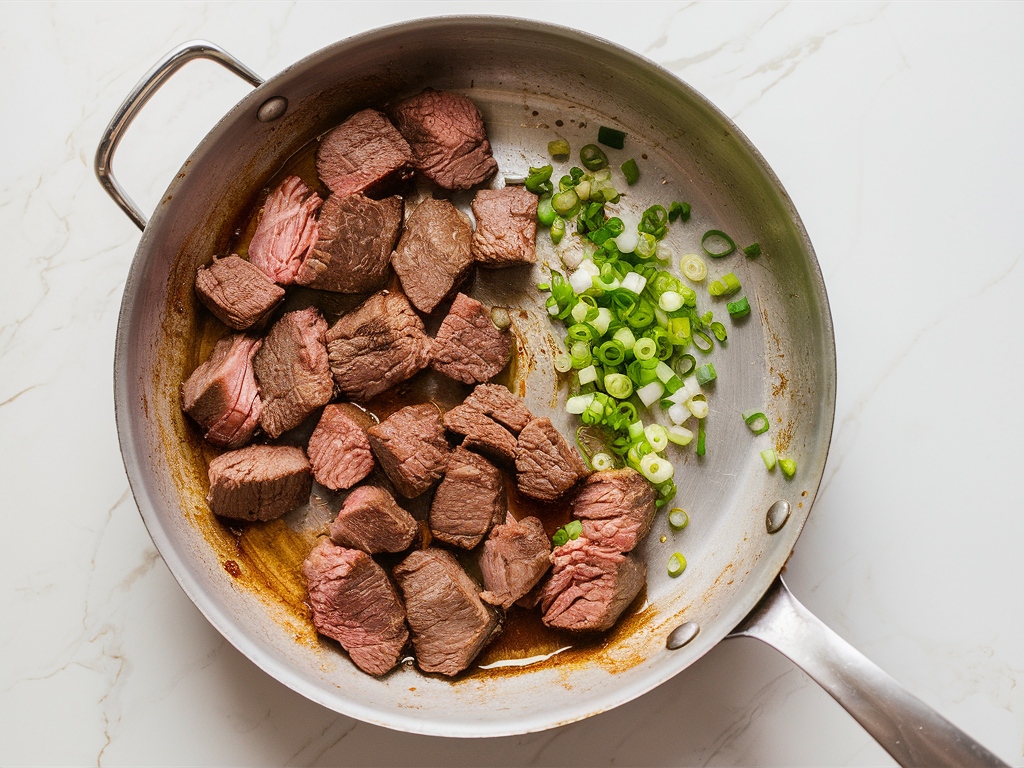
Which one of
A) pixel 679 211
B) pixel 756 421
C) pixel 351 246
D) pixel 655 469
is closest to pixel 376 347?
pixel 351 246

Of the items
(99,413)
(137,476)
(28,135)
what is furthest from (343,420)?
(28,135)

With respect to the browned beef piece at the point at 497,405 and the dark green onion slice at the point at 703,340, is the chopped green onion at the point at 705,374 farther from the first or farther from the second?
the browned beef piece at the point at 497,405

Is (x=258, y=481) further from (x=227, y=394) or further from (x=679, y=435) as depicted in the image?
(x=679, y=435)

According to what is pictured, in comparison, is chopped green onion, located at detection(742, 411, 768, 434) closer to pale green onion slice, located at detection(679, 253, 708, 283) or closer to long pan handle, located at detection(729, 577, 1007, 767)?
pale green onion slice, located at detection(679, 253, 708, 283)

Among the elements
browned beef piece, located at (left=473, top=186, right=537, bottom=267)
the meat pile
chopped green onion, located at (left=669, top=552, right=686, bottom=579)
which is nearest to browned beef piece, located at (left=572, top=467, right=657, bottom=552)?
the meat pile

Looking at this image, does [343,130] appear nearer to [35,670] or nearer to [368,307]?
[368,307]

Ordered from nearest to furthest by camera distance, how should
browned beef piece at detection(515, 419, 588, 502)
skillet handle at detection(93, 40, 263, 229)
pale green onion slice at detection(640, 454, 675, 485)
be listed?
1. skillet handle at detection(93, 40, 263, 229)
2. browned beef piece at detection(515, 419, 588, 502)
3. pale green onion slice at detection(640, 454, 675, 485)
